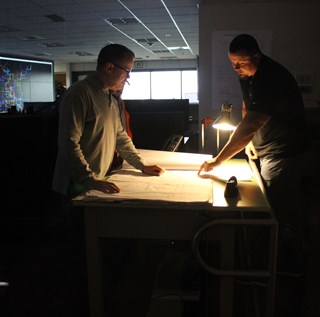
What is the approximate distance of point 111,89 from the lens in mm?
1683

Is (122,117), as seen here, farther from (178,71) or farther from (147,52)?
(178,71)

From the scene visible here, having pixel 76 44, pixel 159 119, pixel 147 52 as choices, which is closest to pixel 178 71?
pixel 147 52

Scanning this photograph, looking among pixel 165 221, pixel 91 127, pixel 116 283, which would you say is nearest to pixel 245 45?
pixel 91 127

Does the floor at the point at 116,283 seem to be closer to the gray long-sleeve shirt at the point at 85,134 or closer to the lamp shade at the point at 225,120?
the gray long-sleeve shirt at the point at 85,134

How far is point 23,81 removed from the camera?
A: 11.5 metres

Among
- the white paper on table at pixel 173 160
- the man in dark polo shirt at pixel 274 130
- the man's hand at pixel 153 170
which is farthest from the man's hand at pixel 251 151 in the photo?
the man's hand at pixel 153 170

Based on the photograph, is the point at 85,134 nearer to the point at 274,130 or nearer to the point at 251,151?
the point at 274,130

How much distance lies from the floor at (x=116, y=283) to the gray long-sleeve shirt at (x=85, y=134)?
1.17 ft

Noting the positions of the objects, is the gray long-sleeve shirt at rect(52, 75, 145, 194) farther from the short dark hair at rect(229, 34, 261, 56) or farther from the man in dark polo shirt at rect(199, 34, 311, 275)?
the short dark hair at rect(229, 34, 261, 56)

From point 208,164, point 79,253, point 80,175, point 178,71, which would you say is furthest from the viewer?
point 178,71

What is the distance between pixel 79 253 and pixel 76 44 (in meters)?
8.86

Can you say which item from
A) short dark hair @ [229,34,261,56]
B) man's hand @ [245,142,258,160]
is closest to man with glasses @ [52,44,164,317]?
short dark hair @ [229,34,261,56]

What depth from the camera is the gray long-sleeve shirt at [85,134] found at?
1.43m

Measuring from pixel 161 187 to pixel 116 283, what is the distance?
93 cm
